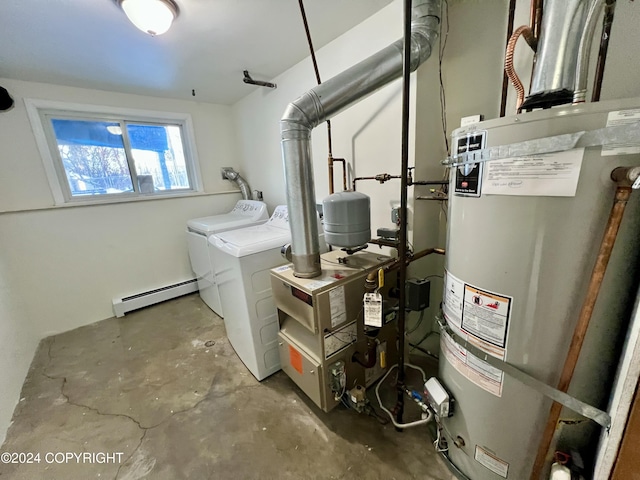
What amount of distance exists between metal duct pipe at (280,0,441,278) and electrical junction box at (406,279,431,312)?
0.54 metres

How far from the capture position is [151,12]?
1298mm

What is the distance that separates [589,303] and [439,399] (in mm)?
658

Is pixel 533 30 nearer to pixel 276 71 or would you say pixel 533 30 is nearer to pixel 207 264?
pixel 276 71

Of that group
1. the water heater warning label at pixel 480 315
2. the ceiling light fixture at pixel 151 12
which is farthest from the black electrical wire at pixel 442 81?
the ceiling light fixture at pixel 151 12

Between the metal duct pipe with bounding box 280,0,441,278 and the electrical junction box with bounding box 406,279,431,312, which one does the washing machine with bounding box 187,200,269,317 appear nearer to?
the metal duct pipe with bounding box 280,0,441,278

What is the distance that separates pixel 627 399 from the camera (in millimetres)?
631

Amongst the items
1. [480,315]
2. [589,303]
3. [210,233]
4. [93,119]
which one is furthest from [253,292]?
[93,119]

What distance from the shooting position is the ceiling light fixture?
126 cm

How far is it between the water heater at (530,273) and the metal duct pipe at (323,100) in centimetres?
65

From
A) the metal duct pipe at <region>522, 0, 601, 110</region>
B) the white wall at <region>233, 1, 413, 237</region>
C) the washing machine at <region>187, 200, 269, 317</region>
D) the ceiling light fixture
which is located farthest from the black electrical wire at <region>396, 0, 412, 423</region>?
the washing machine at <region>187, 200, 269, 317</region>

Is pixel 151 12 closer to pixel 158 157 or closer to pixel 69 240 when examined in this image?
pixel 158 157

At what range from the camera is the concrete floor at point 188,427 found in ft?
3.86

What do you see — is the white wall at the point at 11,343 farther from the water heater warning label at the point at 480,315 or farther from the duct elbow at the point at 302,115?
the water heater warning label at the point at 480,315

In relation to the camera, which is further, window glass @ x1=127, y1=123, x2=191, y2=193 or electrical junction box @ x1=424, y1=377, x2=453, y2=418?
window glass @ x1=127, y1=123, x2=191, y2=193
